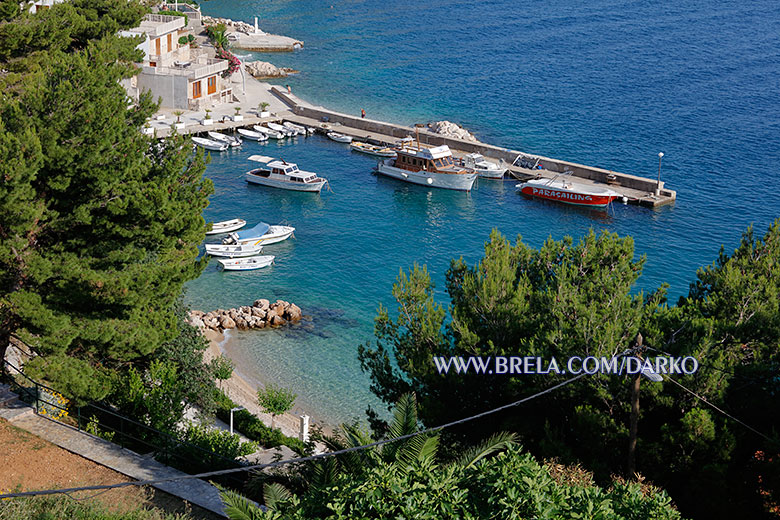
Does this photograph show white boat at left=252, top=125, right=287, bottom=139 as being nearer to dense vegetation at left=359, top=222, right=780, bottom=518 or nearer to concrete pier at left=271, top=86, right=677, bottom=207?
concrete pier at left=271, top=86, right=677, bottom=207

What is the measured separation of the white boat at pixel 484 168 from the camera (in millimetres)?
53062

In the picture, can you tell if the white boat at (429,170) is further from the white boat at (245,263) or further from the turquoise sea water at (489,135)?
the white boat at (245,263)

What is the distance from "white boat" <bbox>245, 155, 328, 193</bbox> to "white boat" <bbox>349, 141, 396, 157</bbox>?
7.21m

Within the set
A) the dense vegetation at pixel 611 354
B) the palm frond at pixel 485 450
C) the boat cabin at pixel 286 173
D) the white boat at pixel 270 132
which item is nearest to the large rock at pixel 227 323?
the dense vegetation at pixel 611 354

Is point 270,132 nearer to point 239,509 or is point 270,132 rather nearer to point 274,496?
point 274,496

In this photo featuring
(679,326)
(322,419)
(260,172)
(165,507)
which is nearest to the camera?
(165,507)

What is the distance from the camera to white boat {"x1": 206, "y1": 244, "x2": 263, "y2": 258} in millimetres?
39125

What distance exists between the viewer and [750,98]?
71.2m

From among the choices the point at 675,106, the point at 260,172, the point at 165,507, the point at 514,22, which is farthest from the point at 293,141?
the point at 514,22

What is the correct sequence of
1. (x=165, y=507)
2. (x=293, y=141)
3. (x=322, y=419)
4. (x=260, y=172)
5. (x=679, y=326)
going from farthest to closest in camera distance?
(x=293, y=141)
(x=260, y=172)
(x=322, y=419)
(x=679, y=326)
(x=165, y=507)

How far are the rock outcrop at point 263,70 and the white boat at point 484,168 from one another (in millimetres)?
28838

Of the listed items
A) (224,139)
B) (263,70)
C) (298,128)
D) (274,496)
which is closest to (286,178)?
(224,139)

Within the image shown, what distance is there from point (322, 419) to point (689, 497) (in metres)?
14.8

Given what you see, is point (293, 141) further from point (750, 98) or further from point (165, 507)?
point (165, 507)
